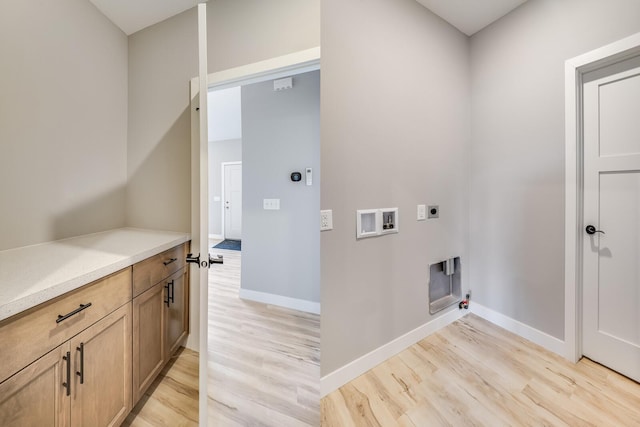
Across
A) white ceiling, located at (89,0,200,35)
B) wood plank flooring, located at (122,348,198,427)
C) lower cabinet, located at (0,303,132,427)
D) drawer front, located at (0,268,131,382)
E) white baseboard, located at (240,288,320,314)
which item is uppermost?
white ceiling, located at (89,0,200,35)

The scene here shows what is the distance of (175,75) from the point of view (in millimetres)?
1681

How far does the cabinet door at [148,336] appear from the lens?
118cm

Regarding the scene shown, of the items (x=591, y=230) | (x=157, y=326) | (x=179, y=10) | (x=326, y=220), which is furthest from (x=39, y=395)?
(x=591, y=230)

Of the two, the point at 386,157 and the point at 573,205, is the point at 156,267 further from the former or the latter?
the point at 573,205

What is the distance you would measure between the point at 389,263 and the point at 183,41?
202 centimetres

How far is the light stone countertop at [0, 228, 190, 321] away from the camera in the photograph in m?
0.70

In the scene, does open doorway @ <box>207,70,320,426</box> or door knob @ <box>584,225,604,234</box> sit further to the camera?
door knob @ <box>584,225,604,234</box>

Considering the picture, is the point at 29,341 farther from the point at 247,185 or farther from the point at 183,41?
the point at 183,41

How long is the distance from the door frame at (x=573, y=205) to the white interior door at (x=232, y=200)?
4.64m

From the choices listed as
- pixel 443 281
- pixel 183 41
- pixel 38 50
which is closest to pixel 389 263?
pixel 443 281

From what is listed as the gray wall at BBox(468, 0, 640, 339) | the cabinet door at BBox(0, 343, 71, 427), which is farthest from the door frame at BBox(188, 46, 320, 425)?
the gray wall at BBox(468, 0, 640, 339)

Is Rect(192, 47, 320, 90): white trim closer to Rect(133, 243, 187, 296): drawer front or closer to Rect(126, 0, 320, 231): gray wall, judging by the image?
Rect(126, 0, 320, 231): gray wall

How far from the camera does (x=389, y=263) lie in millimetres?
1556

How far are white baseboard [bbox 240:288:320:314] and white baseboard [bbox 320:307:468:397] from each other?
52cm
